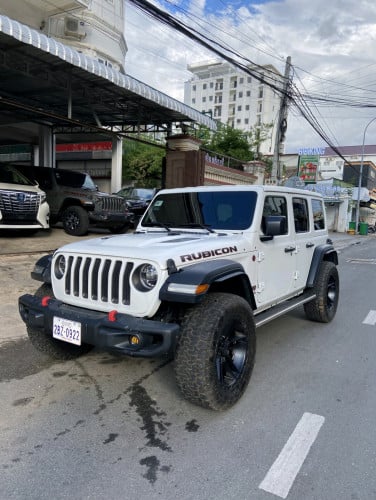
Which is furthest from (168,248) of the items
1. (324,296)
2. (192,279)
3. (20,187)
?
(20,187)

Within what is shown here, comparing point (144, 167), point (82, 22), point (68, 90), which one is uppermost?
point (82, 22)

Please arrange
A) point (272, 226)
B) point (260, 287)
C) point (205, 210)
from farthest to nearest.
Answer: point (205, 210) < point (260, 287) < point (272, 226)

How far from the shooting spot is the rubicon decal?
314 centimetres

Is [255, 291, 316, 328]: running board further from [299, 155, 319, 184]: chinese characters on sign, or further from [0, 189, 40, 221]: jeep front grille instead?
[299, 155, 319, 184]: chinese characters on sign

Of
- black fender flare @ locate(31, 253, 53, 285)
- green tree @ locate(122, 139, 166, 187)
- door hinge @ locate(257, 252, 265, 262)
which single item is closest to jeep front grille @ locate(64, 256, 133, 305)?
black fender flare @ locate(31, 253, 53, 285)

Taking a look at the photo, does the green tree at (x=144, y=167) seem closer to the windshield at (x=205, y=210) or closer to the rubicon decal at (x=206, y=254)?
the windshield at (x=205, y=210)

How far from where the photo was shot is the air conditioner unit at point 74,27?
17.6 meters

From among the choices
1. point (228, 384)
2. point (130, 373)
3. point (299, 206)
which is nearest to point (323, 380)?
point (228, 384)

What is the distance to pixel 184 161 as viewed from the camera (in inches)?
509

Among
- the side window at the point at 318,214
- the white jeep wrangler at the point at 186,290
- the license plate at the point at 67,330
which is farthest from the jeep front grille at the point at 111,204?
the license plate at the point at 67,330

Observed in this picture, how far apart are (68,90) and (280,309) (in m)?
8.40

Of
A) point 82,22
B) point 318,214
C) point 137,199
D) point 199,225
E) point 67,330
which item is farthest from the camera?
point 82,22

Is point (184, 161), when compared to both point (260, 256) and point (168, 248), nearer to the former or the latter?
point (260, 256)

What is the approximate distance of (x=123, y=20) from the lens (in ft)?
68.9
